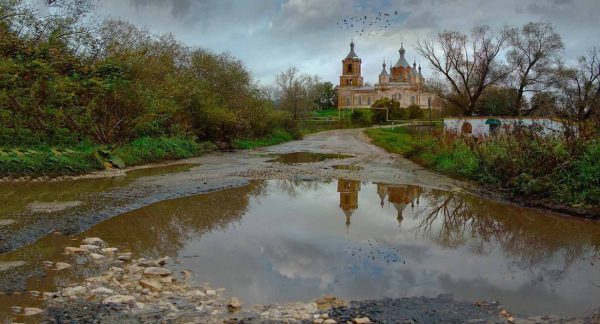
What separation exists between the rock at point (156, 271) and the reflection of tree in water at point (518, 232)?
4628 mm

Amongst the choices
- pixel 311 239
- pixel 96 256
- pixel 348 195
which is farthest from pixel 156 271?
pixel 348 195

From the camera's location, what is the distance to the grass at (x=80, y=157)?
13727mm

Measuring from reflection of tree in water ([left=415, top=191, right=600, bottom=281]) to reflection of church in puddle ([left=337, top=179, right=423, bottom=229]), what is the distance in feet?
2.10

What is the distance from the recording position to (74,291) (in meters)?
5.24

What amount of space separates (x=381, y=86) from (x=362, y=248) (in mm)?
102538

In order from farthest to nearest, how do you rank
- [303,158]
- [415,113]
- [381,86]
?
[381,86], [415,113], [303,158]

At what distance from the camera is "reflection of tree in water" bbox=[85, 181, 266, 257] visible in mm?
7520

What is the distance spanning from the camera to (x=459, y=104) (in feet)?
168

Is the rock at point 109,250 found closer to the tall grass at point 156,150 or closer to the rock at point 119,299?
the rock at point 119,299

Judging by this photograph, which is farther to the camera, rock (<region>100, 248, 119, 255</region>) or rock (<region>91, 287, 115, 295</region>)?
rock (<region>100, 248, 119, 255</region>)

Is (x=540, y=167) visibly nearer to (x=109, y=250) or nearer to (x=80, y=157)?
(x=109, y=250)

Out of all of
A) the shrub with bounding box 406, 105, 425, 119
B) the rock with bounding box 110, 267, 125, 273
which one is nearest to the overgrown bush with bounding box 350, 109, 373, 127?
the shrub with bounding box 406, 105, 425, 119

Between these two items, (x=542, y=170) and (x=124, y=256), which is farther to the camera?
(x=542, y=170)

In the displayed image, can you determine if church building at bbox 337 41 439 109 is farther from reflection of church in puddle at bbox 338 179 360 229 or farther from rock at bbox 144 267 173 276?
rock at bbox 144 267 173 276
